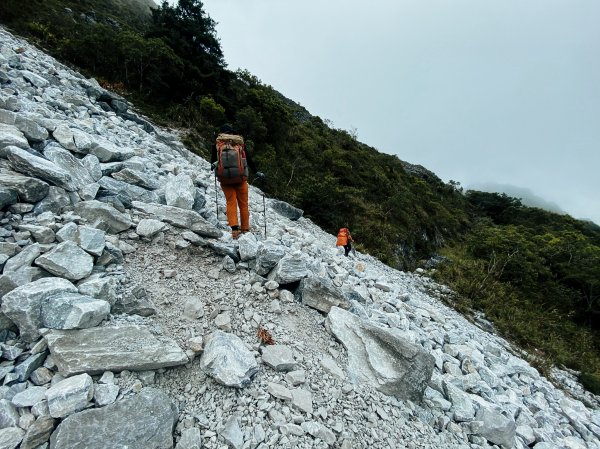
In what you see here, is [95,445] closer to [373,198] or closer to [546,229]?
[373,198]

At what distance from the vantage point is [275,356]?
11.7ft

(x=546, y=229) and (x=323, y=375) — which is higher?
(x=546, y=229)

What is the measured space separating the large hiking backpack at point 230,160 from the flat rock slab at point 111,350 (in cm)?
339

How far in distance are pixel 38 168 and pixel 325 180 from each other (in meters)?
16.4

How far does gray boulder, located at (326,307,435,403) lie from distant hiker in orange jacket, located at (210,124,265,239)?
8.79ft

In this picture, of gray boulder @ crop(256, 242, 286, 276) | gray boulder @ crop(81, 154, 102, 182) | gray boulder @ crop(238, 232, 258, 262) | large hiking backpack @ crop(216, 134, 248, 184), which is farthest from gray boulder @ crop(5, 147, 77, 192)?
gray boulder @ crop(256, 242, 286, 276)

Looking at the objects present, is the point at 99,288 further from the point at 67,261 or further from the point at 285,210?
the point at 285,210

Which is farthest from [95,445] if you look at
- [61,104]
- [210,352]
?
[61,104]

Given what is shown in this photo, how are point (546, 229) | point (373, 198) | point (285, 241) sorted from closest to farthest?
point (285, 241) → point (373, 198) → point (546, 229)

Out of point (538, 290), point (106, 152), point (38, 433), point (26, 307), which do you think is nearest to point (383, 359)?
point (38, 433)

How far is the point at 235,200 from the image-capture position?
618 cm

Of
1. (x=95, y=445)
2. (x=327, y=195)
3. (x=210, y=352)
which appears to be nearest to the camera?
(x=95, y=445)

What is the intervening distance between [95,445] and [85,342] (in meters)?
0.92

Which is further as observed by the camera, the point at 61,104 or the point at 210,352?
the point at 61,104
